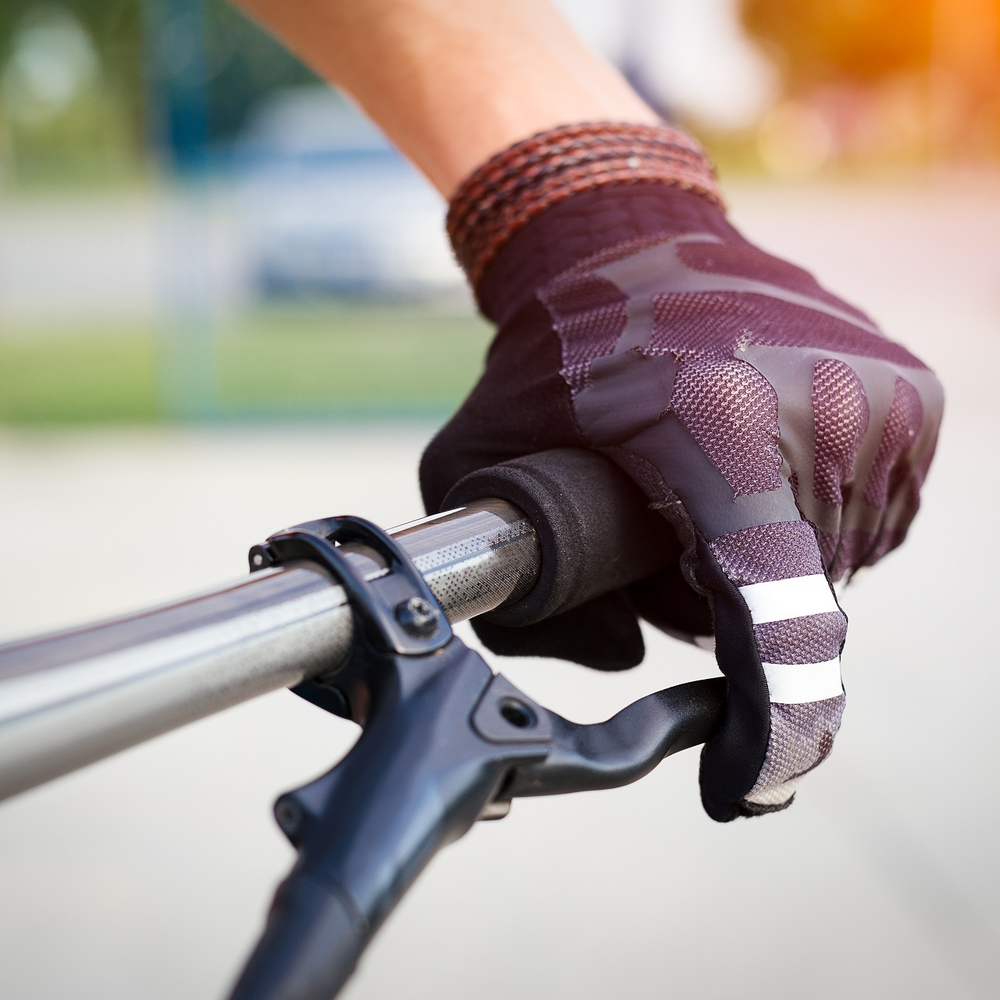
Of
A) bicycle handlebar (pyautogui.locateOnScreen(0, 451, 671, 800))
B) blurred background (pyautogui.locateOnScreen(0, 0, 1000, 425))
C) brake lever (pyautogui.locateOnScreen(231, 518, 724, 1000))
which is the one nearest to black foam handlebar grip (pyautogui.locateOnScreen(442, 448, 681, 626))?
bicycle handlebar (pyautogui.locateOnScreen(0, 451, 671, 800))

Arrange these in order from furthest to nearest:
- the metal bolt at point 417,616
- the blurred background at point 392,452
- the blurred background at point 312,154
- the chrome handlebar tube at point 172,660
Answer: the blurred background at point 312,154 < the blurred background at point 392,452 < the metal bolt at point 417,616 < the chrome handlebar tube at point 172,660

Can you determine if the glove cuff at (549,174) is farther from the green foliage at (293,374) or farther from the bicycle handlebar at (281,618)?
the green foliage at (293,374)

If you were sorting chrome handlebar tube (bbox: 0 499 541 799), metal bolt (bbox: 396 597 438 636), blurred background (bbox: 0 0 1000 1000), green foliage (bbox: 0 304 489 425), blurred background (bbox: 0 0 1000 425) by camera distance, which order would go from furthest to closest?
green foliage (bbox: 0 304 489 425)
blurred background (bbox: 0 0 1000 425)
blurred background (bbox: 0 0 1000 1000)
metal bolt (bbox: 396 597 438 636)
chrome handlebar tube (bbox: 0 499 541 799)

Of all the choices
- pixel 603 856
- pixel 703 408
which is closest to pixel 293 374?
pixel 603 856

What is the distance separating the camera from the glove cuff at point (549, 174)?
39.7 inches

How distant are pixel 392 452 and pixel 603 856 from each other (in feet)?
12.4

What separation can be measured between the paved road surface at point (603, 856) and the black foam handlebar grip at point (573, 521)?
1.61 metres

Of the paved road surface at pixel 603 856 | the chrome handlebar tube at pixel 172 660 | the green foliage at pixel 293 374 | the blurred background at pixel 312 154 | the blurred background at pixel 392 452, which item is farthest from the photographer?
the green foliage at pixel 293 374

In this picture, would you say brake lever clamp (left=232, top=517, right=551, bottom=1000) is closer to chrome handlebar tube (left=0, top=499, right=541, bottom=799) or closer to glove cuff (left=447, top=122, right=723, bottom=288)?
chrome handlebar tube (left=0, top=499, right=541, bottom=799)

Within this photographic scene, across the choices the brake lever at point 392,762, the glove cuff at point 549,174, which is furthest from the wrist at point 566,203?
the brake lever at point 392,762

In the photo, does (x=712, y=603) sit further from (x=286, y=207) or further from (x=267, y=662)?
(x=286, y=207)

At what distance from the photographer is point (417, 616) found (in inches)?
24.7

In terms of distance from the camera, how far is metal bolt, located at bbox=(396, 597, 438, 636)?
0.63m

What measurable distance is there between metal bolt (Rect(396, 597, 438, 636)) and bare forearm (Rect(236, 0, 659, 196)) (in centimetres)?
54
